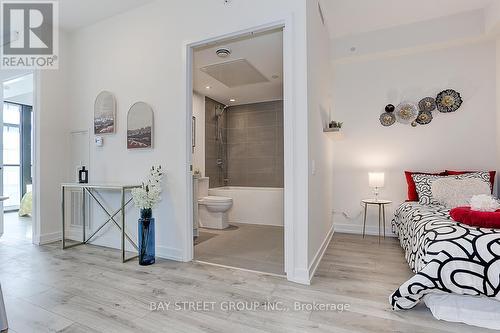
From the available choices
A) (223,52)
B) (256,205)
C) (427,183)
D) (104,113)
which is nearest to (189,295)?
(104,113)

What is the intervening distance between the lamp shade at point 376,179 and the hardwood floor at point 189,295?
982 mm

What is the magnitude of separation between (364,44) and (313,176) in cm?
244

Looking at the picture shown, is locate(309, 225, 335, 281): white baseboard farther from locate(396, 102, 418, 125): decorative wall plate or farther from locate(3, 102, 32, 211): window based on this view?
locate(3, 102, 32, 211): window

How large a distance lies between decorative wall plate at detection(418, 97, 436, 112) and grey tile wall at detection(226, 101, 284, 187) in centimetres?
253

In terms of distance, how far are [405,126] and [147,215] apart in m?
3.66

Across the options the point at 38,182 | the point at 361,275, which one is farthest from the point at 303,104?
the point at 38,182

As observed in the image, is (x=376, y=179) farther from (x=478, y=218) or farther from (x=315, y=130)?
(x=478, y=218)

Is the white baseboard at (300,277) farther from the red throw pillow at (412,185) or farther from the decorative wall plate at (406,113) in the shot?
the decorative wall plate at (406,113)

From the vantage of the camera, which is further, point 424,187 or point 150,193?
point 424,187

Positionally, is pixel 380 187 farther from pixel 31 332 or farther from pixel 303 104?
pixel 31 332

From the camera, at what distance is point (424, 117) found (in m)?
3.60

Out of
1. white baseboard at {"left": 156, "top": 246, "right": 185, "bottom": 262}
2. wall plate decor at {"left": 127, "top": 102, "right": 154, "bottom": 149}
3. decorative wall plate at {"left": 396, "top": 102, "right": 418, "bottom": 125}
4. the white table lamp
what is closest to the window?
wall plate decor at {"left": 127, "top": 102, "right": 154, "bottom": 149}

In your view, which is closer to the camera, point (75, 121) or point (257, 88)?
point (75, 121)

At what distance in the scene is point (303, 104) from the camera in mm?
2229
